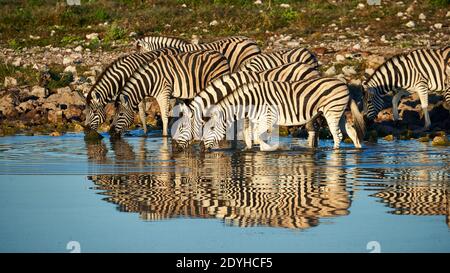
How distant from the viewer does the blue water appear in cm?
884

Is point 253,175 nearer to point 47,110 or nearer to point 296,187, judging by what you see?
point 296,187

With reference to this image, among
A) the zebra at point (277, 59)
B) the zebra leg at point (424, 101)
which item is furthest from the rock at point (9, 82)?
the zebra leg at point (424, 101)

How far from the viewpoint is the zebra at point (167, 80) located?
17859mm

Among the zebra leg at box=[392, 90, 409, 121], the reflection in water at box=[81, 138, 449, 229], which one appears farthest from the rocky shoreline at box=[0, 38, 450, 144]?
the reflection in water at box=[81, 138, 449, 229]

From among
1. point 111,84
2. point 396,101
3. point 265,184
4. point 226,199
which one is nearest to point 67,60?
point 111,84

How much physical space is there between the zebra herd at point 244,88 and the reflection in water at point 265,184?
54 cm

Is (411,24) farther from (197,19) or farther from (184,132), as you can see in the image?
(184,132)

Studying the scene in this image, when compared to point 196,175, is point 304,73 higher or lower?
higher

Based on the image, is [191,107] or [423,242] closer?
[423,242]

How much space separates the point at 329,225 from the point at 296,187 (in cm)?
220
